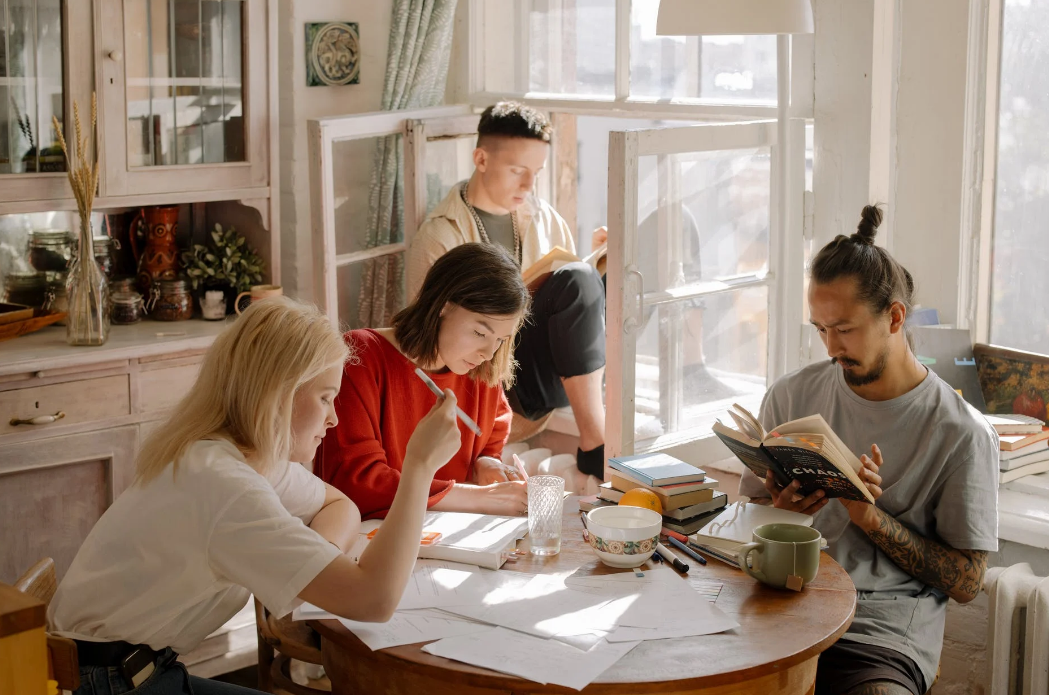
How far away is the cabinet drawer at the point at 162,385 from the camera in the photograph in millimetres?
3082

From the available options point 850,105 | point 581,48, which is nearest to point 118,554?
point 850,105

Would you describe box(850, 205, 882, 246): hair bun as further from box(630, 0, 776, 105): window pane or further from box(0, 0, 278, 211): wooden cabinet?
box(0, 0, 278, 211): wooden cabinet

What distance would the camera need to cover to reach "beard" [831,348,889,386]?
220 cm

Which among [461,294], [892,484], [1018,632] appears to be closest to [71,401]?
[461,294]

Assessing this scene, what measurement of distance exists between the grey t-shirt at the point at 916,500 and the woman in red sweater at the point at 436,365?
0.67 m

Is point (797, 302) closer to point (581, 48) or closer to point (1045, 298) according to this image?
point (1045, 298)

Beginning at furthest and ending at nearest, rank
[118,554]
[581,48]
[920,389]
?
[581,48] < [920,389] < [118,554]

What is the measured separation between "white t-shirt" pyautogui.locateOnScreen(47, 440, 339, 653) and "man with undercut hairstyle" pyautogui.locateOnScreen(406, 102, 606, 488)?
1.66 metres

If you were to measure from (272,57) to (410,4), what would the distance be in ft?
2.25

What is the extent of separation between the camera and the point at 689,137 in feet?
9.51

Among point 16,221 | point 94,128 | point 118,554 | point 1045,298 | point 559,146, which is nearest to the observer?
point 118,554

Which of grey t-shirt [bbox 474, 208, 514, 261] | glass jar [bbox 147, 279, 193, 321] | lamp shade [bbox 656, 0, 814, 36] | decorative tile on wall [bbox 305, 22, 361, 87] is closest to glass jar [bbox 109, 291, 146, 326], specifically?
glass jar [bbox 147, 279, 193, 321]

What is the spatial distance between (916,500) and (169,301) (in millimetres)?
2228

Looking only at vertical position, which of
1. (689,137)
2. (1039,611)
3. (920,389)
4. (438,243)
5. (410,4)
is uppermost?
(410,4)
